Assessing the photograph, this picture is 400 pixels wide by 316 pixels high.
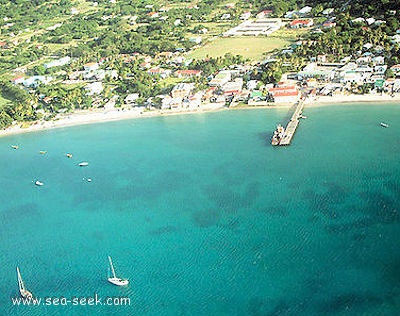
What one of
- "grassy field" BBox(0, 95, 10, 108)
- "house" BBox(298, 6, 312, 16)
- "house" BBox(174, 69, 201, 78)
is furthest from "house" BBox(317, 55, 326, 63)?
"grassy field" BBox(0, 95, 10, 108)

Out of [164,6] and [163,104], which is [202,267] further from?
[164,6]

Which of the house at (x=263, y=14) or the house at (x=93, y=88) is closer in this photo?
the house at (x=93, y=88)

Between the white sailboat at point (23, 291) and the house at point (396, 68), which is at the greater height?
the house at point (396, 68)

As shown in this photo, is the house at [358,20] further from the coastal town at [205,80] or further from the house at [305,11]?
the house at [305,11]

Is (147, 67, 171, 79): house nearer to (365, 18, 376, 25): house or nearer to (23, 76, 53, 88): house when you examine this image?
(23, 76, 53, 88): house

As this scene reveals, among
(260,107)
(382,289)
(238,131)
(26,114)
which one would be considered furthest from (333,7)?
(382,289)

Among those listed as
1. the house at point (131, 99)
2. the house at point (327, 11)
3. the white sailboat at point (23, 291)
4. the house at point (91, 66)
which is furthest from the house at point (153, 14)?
the white sailboat at point (23, 291)

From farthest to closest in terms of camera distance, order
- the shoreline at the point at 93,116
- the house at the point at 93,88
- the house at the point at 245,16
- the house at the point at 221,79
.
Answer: the house at the point at 245,16 → the house at the point at 93,88 → the house at the point at 221,79 → the shoreline at the point at 93,116

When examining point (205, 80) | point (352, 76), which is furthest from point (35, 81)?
point (352, 76)
